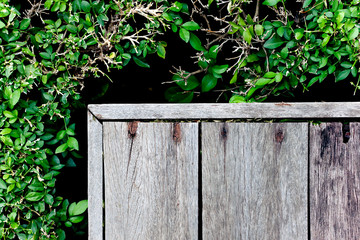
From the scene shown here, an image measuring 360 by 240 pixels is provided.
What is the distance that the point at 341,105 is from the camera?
107 centimetres

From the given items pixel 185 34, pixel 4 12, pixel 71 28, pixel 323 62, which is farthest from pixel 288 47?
pixel 4 12

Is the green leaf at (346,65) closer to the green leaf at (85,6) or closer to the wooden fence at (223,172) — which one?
the wooden fence at (223,172)

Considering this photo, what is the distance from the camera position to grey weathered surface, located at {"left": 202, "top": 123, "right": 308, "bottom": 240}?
3.50 feet

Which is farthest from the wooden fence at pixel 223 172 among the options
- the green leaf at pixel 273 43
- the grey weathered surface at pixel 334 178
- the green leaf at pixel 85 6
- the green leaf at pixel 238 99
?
the green leaf at pixel 85 6

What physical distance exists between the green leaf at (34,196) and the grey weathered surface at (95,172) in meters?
0.24

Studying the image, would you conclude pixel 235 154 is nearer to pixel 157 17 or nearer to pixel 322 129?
pixel 322 129

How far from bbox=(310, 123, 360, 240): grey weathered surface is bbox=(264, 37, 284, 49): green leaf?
33cm

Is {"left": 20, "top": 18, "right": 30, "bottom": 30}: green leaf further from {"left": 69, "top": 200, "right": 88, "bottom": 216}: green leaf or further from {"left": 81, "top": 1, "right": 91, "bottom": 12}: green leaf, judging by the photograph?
{"left": 69, "top": 200, "right": 88, "bottom": 216}: green leaf

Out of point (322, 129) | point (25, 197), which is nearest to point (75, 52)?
point (25, 197)

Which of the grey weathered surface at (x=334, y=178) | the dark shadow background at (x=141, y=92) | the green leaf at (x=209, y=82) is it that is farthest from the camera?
the dark shadow background at (x=141, y=92)

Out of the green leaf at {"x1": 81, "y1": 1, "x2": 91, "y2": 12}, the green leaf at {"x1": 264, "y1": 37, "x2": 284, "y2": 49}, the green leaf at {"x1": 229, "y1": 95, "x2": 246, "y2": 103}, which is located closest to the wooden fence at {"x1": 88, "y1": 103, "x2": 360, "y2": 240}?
the green leaf at {"x1": 229, "y1": 95, "x2": 246, "y2": 103}

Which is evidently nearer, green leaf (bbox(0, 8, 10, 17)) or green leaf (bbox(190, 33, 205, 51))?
green leaf (bbox(0, 8, 10, 17))

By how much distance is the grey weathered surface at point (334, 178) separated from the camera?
1.06 m

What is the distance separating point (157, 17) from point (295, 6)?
0.59 m
